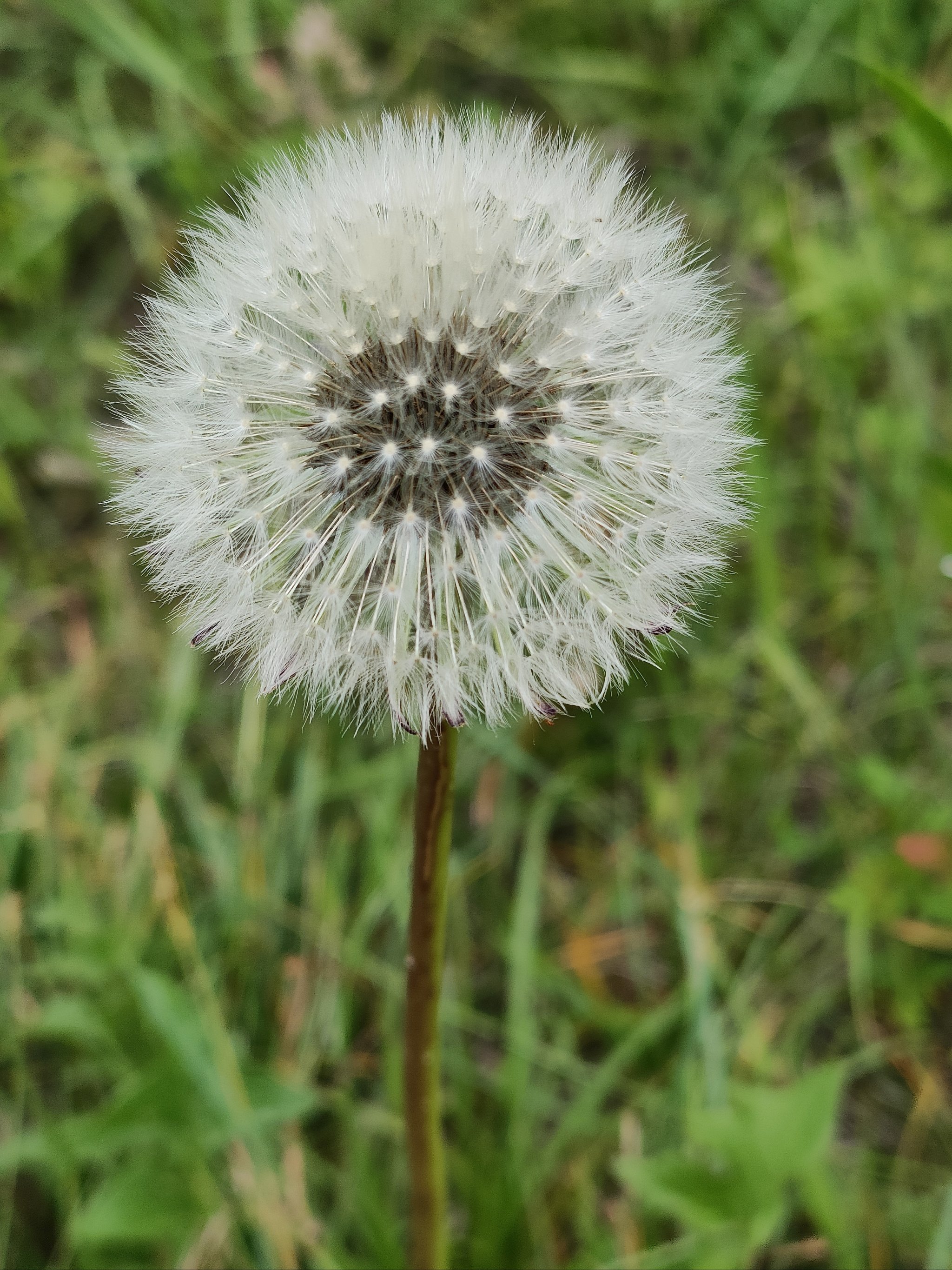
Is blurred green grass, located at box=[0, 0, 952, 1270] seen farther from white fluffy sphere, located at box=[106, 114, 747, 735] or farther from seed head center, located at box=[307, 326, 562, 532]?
seed head center, located at box=[307, 326, 562, 532]

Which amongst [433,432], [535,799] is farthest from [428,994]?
[535,799]

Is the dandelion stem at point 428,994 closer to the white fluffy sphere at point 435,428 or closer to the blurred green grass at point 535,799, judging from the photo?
the white fluffy sphere at point 435,428

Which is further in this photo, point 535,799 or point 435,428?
point 535,799

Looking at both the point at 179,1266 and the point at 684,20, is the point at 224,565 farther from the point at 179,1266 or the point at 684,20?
the point at 684,20

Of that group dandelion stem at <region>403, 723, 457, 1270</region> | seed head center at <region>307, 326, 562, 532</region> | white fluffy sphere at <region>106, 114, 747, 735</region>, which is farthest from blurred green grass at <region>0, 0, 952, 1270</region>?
seed head center at <region>307, 326, 562, 532</region>

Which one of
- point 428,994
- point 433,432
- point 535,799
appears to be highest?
point 433,432

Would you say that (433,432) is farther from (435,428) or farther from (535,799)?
(535,799)
